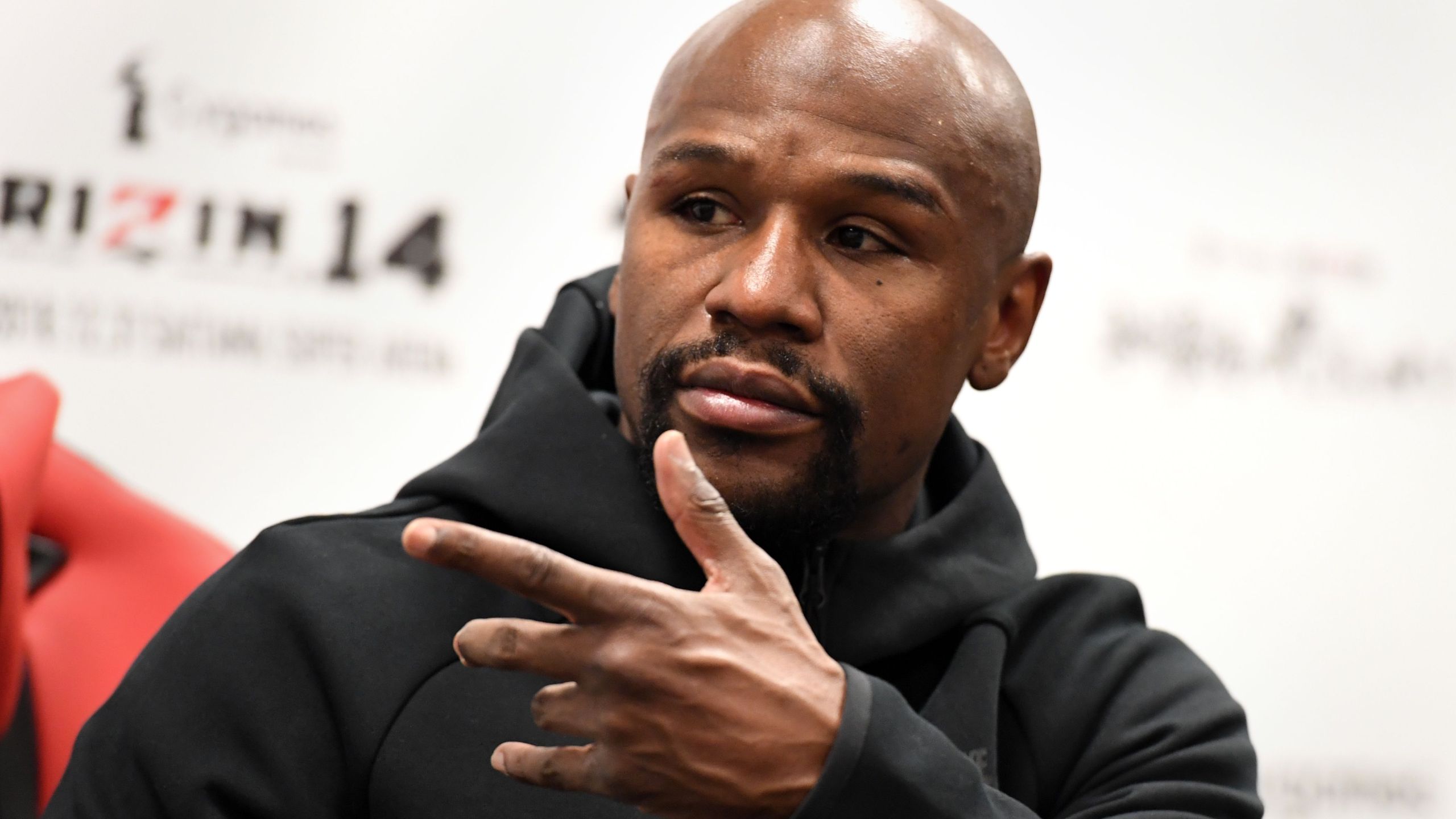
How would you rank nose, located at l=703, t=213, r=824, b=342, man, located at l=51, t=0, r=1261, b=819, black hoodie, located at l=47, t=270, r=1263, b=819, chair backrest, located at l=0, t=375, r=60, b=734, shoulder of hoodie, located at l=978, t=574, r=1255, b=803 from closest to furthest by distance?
man, located at l=51, t=0, r=1261, b=819, black hoodie, located at l=47, t=270, r=1263, b=819, nose, located at l=703, t=213, r=824, b=342, shoulder of hoodie, located at l=978, t=574, r=1255, b=803, chair backrest, located at l=0, t=375, r=60, b=734

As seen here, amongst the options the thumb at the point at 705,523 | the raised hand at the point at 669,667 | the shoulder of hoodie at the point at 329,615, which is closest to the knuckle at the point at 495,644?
the raised hand at the point at 669,667

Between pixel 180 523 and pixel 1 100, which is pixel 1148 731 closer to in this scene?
pixel 180 523

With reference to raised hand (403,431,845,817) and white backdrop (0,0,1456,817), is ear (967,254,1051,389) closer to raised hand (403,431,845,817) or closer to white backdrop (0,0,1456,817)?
raised hand (403,431,845,817)

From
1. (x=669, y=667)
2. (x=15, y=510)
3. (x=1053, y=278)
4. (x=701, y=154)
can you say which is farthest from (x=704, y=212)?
(x=1053, y=278)

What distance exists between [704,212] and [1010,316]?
0.30m

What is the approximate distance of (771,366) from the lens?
1.03 meters

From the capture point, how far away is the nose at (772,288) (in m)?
1.03

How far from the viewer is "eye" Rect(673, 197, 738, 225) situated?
1105 millimetres

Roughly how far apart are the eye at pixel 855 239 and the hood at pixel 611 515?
0.73ft

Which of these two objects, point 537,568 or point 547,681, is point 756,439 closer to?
point 547,681

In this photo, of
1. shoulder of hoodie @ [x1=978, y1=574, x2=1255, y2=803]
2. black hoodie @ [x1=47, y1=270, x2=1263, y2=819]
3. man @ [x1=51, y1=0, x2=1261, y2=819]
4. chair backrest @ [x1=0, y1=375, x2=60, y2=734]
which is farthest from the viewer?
chair backrest @ [x1=0, y1=375, x2=60, y2=734]

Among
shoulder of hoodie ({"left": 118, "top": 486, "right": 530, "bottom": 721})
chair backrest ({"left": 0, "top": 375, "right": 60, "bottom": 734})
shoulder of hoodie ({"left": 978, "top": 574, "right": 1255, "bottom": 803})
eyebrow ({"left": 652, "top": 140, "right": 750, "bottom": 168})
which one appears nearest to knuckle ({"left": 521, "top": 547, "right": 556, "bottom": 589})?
shoulder of hoodie ({"left": 118, "top": 486, "right": 530, "bottom": 721})

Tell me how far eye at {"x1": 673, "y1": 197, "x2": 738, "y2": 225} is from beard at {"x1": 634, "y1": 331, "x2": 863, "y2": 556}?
0.10 meters

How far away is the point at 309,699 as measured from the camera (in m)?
0.97
